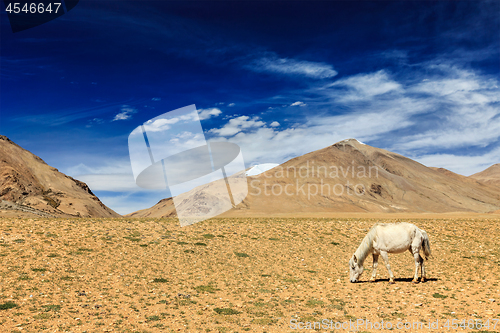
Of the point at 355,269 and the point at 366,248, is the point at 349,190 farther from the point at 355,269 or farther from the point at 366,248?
the point at 355,269

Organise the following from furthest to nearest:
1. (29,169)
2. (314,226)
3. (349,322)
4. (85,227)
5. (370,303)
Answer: (29,169) → (314,226) → (85,227) → (370,303) → (349,322)

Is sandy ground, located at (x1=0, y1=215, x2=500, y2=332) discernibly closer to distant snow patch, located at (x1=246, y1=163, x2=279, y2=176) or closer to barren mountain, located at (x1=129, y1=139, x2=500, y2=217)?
barren mountain, located at (x1=129, y1=139, x2=500, y2=217)

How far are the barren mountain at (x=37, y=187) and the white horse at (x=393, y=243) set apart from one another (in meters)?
58.1

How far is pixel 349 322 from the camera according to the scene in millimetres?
10781

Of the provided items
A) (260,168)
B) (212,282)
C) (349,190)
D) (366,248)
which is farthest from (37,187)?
(349,190)

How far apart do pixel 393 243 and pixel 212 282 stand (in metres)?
9.78

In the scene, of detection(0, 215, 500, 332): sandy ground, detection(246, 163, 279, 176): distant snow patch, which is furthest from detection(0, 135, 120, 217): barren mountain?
detection(246, 163, 279, 176): distant snow patch

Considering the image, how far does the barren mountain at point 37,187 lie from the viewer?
6594 cm

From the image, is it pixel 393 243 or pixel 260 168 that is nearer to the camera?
pixel 393 243

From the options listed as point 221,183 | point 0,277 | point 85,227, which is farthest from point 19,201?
point 221,183

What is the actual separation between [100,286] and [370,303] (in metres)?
12.4

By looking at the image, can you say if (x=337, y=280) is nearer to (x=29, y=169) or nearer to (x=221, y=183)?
(x=29, y=169)

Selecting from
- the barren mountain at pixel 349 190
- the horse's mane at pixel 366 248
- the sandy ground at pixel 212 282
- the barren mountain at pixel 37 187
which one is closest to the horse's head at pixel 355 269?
the horse's mane at pixel 366 248

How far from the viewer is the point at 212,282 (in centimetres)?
1611
